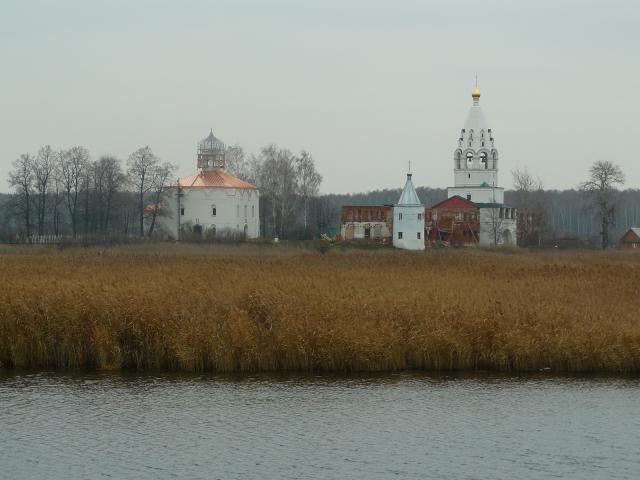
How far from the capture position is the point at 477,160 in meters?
86.1

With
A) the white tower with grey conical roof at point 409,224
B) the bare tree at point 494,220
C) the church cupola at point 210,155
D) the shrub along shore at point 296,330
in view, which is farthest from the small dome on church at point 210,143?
the shrub along shore at point 296,330

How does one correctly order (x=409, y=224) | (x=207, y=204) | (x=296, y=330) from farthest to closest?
(x=207, y=204)
(x=409, y=224)
(x=296, y=330)

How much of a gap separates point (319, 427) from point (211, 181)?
6234cm

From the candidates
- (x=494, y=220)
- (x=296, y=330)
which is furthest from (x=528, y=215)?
(x=296, y=330)

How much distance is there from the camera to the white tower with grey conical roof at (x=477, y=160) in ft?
282

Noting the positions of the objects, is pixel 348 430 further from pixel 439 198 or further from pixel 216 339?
pixel 439 198

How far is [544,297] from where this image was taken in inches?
1029

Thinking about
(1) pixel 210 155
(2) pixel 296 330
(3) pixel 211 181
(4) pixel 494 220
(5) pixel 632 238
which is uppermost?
(1) pixel 210 155

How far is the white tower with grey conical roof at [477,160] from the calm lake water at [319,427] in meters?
67.1

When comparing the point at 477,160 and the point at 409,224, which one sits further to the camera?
the point at 477,160

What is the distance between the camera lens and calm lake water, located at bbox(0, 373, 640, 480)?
1467 cm

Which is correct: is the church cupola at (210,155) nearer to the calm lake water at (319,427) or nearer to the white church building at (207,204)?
the white church building at (207,204)

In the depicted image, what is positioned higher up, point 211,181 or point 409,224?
point 211,181

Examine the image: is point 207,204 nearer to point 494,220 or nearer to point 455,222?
point 455,222
